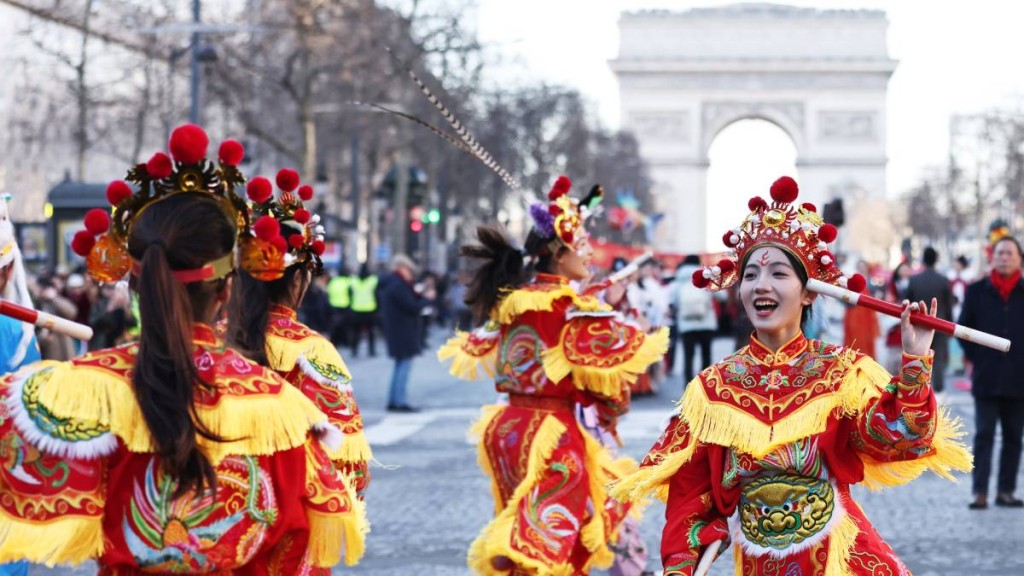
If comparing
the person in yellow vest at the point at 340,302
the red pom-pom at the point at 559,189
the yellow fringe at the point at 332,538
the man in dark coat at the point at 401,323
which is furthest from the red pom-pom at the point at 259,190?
the person in yellow vest at the point at 340,302

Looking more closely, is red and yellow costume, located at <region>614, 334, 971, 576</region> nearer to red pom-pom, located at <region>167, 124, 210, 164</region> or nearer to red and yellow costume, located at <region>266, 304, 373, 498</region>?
red and yellow costume, located at <region>266, 304, 373, 498</region>

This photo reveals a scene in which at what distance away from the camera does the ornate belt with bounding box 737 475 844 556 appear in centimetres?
454

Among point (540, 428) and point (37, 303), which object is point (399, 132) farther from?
point (540, 428)

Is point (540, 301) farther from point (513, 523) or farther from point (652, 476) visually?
point (652, 476)

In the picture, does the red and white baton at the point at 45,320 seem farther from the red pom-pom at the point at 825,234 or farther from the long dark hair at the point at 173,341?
the red pom-pom at the point at 825,234

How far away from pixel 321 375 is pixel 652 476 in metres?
1.30

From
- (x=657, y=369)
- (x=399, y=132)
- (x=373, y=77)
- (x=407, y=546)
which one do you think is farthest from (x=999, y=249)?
(x=399, y=132)

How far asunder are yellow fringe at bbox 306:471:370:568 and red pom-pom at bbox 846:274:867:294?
1.61 m

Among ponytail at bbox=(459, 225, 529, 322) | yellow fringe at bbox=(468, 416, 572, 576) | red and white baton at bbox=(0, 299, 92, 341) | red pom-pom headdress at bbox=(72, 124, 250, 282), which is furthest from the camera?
ponytail at bbox=(459, 225, 529, 322)

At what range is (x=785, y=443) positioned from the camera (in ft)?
14.9

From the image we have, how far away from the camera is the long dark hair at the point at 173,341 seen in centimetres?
349

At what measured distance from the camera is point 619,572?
762 cm

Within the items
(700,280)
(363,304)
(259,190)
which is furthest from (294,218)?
(363,304)

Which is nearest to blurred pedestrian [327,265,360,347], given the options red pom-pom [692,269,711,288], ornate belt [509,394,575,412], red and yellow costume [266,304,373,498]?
ornate belt [509,394,575,412]
